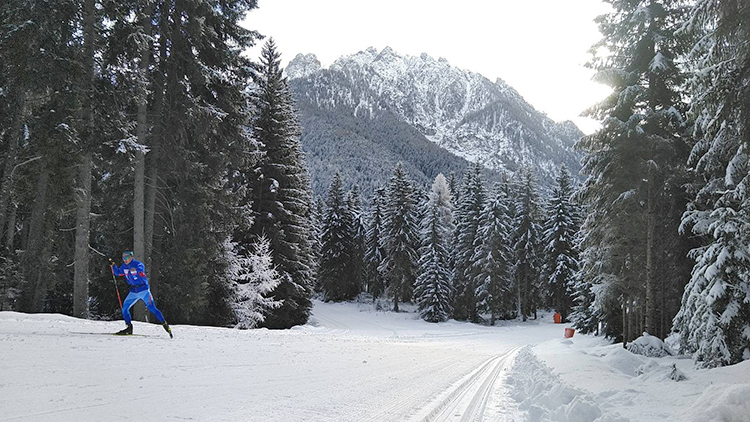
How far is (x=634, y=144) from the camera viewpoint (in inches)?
621

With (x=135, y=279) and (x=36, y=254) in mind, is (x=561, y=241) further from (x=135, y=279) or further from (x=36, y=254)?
(x=135, y=279)

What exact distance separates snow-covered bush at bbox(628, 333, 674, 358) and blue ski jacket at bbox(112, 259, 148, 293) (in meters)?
13.4

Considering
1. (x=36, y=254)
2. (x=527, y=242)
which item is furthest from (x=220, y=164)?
(x=527, y=242)

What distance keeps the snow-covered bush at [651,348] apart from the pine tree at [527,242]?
34.0 m

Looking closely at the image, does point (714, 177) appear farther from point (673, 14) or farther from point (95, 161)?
point (95, 161)

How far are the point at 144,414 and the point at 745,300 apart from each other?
36.8ft

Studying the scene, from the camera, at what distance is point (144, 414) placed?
3557mm

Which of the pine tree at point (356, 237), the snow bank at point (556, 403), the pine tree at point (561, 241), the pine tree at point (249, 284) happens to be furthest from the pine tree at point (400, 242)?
the snow bank at point (556, 403)

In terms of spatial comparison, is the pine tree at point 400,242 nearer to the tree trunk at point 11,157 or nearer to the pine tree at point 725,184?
the pine tree at point 725,184

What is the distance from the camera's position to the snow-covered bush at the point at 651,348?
12797 mm

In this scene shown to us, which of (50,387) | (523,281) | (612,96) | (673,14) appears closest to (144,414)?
(50,387)

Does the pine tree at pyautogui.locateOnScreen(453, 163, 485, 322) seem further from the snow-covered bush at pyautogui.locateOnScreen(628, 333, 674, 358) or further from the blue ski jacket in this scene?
the blue ski jacket

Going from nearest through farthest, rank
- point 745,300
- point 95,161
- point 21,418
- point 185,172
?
point 21,418 < point 745,300 < point 95,161 < point 185,172

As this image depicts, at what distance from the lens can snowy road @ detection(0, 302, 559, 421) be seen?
12.4 feet
